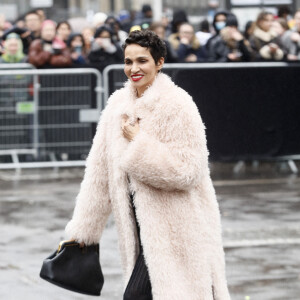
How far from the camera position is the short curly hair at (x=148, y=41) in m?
4.61

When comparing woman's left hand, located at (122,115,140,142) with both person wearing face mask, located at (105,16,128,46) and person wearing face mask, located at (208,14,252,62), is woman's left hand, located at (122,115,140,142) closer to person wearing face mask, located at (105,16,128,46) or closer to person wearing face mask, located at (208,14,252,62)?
person wearing face mask, located at (208,14,252,62)

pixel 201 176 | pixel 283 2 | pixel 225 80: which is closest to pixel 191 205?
pixel 201 176

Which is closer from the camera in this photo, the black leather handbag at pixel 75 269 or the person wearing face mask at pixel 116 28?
the black leather handbag at pixel 75 269

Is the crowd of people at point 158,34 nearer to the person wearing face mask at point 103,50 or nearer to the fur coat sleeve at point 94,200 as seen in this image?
the person wearing face mask at point 103,50

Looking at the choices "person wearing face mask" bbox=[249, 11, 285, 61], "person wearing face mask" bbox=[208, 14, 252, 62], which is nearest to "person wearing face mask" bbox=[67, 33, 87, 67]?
"person wearing face mask" bbox=[208, 14, 252, 62]

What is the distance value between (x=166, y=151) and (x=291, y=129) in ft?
31.5

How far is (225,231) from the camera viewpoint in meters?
9.11

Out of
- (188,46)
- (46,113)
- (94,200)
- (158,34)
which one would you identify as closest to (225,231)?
(94,200)

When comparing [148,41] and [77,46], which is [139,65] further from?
[77,46]

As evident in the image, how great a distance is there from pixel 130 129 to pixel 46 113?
9.12 m

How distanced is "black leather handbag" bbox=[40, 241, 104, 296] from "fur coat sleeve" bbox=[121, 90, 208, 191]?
55 cm

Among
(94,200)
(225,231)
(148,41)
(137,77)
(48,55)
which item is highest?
(148,41)

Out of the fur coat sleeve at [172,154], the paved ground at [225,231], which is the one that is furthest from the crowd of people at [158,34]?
the fur coat sleeve at [172,154]

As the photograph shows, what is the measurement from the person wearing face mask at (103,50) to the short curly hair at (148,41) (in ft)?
30.8
